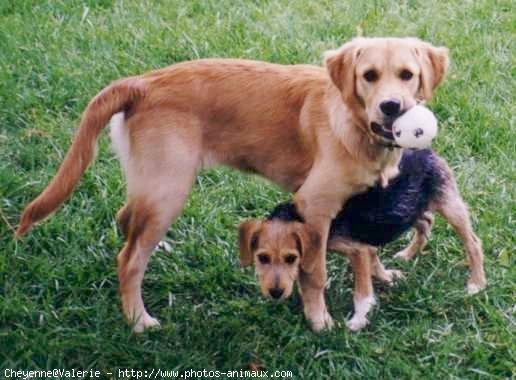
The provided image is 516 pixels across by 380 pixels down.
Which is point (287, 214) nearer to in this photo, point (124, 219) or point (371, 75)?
point (371, 75)

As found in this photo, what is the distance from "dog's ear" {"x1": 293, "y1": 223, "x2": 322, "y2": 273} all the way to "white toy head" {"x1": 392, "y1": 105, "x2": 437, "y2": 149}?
60 centimetres

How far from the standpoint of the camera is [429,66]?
13.2 ft

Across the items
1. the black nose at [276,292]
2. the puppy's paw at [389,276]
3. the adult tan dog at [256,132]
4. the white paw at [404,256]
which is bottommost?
the white paw at [404,256]

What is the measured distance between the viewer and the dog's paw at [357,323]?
4168mm

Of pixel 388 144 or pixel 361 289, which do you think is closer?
pixel 388 144

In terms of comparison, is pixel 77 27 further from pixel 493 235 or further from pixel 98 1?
pixel 493 235

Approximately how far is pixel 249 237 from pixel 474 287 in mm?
1214

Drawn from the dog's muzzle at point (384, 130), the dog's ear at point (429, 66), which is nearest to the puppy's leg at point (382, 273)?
the dog's muzzle at point (384, 130)

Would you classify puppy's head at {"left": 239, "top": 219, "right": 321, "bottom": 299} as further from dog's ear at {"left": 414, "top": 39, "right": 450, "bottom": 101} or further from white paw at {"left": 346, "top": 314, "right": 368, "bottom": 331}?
dog's ear at {"left": 414, "top": 39, "right": 450, "bottom": 101}

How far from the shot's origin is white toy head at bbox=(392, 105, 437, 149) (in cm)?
377

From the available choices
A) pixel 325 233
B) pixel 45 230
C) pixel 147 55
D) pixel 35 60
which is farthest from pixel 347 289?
pixel 35 60

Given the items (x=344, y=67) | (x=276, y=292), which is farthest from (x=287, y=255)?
(x=344, y=67)

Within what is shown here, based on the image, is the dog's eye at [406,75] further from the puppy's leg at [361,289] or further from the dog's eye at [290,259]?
the dog's eye at [290,259]

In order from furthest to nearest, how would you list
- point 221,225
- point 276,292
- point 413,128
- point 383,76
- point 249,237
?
point 221,225
point 249,237
point 276,292
point 383,76
point 413,128
